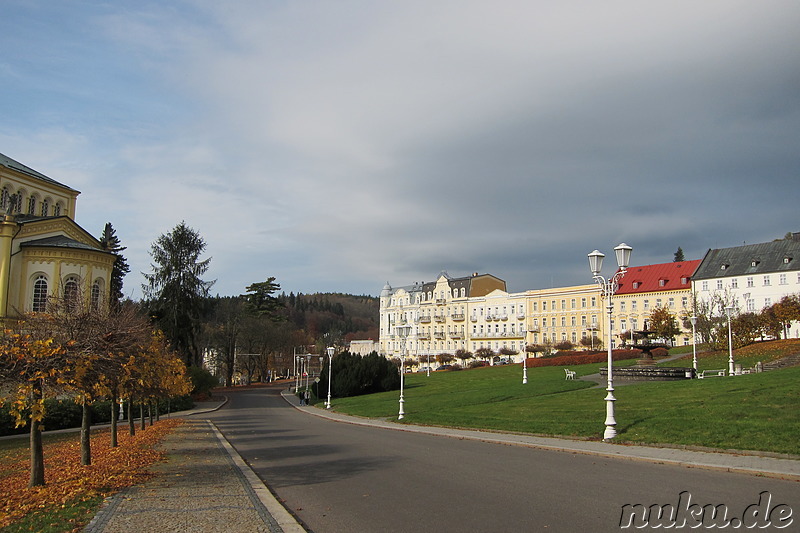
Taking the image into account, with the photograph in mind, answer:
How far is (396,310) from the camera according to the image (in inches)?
4439

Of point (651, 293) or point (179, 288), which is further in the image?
point (651, 293)

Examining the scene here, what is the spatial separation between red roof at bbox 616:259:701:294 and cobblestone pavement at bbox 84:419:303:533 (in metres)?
77.2

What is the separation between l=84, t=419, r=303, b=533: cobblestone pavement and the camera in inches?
316

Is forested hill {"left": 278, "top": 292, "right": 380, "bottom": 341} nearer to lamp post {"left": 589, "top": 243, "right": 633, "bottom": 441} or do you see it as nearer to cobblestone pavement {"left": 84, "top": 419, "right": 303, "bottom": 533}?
Answer: lamp post {"left": 589, "top": 243, "right": 633, "bottom": 441}

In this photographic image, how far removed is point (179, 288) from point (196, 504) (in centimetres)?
5690

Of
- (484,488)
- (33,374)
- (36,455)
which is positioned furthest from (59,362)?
(484,488)

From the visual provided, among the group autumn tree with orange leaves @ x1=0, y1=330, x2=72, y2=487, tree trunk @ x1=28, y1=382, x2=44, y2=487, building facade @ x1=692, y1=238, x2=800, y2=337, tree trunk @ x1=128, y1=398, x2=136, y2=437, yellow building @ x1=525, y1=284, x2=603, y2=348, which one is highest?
building facade @ x1=692, y1=238, x2=800, y2=337

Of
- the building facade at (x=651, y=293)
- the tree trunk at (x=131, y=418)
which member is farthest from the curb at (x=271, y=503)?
the building facade at (x=651, y=293)

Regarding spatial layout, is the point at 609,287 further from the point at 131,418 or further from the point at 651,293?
the point at 651,293

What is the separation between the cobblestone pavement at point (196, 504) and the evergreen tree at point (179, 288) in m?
50.1

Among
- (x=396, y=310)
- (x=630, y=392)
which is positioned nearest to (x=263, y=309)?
(x=396, y=310)

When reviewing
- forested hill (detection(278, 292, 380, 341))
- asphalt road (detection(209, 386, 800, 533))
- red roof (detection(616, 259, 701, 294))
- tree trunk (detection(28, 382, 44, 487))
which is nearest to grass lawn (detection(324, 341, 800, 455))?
asphalt road (detection(209, 386, 800, 533))

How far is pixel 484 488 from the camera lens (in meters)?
11.1

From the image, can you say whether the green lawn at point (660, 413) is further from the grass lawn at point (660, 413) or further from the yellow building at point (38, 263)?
the yellow building at point (38, 263)
